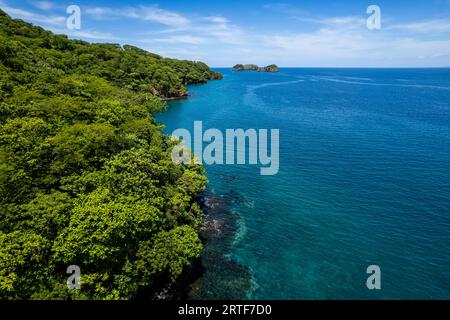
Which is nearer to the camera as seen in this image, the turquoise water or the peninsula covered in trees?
the peninsula covered in trees

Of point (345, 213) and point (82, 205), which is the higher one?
point (82, 205)

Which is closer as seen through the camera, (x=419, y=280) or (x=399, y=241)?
(x=419, y=280)

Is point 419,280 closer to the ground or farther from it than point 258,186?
closer to the ground

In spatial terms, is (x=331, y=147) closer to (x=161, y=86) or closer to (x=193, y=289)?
(x=193, y=289)

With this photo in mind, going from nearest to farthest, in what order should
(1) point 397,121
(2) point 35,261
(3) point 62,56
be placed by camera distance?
(2) point 35,261, (3) point 62,56, (1) point 397,121

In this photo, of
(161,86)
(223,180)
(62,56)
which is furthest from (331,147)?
(161,86)

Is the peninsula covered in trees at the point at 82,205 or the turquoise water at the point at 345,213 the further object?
the turquoise water at the point at 345,213

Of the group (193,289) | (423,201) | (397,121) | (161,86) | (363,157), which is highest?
(161,86)

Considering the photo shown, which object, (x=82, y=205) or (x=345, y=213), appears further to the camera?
(x=345, y=213)
